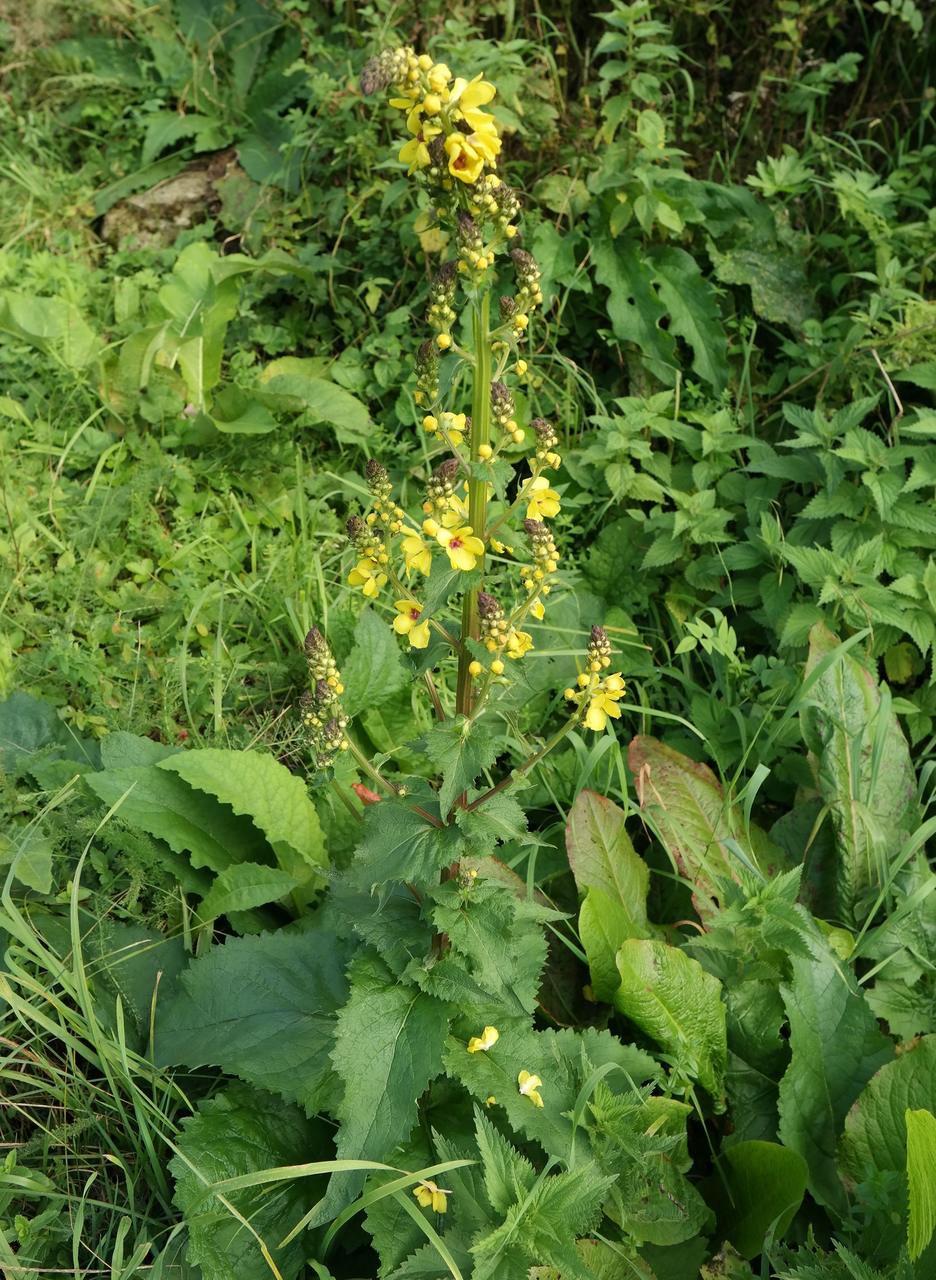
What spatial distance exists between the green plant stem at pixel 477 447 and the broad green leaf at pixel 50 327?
226cm

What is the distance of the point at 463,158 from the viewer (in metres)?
1.47

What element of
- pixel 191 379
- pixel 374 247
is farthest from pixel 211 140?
pixel 191 379

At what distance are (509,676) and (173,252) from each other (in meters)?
2.93

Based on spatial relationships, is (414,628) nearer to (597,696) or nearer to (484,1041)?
(597,696)

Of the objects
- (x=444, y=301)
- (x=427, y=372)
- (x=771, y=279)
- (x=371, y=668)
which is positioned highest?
(x=444, y=301)

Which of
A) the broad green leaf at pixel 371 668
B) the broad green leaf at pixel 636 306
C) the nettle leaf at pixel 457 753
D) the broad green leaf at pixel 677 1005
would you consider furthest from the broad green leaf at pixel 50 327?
the broad green leaf at pixel 677 1005

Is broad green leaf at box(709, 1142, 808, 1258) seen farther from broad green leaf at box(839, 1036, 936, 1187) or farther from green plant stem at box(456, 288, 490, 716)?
green plant stem at box(456, 288, 490, 716)

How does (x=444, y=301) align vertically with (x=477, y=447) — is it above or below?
above

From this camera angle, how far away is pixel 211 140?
419 cm

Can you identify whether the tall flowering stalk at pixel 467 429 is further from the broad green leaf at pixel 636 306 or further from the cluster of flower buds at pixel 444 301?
the broad green leaf at pixel 636 306

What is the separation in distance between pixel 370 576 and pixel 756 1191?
54.4 inches

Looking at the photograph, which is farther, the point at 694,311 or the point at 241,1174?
the point at 694,311

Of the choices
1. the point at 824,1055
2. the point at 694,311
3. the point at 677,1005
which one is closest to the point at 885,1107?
the point at 824,1055

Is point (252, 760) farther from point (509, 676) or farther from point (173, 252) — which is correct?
point (173, 252)
